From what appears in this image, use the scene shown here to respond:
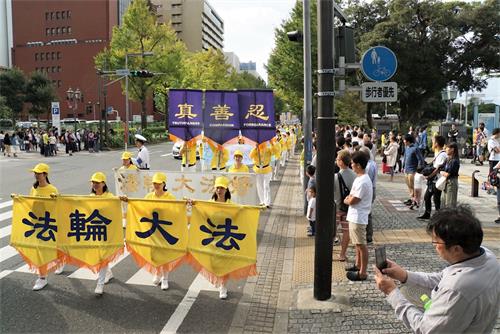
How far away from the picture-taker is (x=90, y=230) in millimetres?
5738

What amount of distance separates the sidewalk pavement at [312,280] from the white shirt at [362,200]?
895 mm

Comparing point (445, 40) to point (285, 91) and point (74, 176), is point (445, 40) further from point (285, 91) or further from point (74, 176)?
point (74, 176)

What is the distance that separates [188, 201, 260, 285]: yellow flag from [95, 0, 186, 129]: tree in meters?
36.6

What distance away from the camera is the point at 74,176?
57.9 ft

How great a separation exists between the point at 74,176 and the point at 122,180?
29.6 feet

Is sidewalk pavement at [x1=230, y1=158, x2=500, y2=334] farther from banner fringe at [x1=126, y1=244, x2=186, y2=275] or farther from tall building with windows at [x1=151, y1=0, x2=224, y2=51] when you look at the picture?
tall building with windows at [x1=151, y1=0, x2=224, y2=51]

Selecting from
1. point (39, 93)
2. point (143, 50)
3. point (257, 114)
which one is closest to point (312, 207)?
point (257, 114)

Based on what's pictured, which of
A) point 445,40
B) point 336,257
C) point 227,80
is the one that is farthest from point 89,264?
point 227,80

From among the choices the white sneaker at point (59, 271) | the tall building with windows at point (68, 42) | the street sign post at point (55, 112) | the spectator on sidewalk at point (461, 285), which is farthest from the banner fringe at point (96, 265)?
the tall building with windows at point (68, 42)

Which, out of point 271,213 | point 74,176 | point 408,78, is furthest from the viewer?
point 408,78

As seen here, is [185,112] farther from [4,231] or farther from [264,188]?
[4,231]

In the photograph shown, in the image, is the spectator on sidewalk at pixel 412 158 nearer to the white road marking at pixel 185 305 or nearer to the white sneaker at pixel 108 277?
the white road marking at pixel 185 305

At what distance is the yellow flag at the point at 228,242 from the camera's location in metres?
5.39

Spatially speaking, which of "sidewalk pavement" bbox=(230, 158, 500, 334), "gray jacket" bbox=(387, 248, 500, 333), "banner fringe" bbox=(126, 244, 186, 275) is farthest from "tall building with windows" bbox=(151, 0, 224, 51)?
"gray jacket" bbox=(387, 248, 500, 333)
